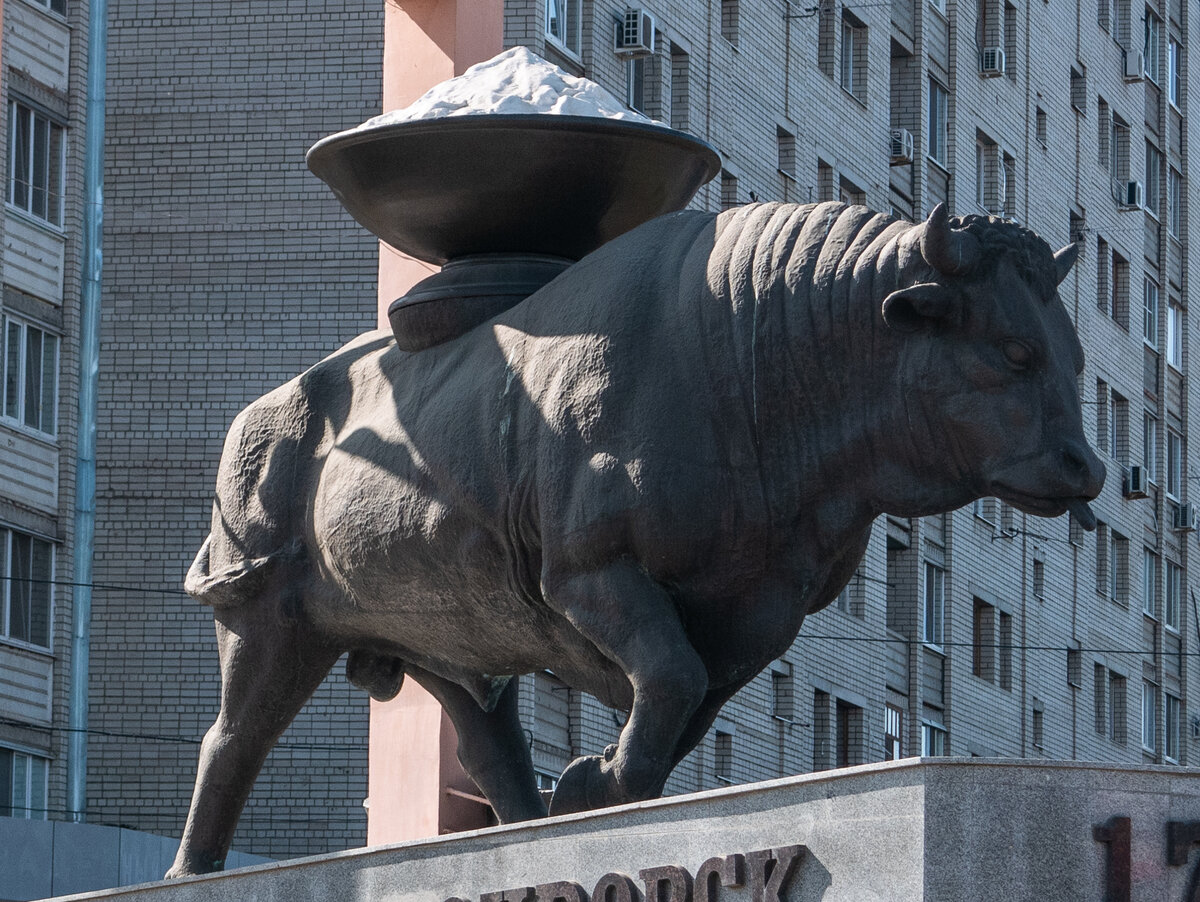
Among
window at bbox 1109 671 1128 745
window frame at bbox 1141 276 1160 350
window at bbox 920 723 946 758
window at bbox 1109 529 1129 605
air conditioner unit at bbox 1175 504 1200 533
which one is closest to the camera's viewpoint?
window at bbox 920 723 946 758

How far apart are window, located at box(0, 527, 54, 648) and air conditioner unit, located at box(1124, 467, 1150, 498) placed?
24195mm

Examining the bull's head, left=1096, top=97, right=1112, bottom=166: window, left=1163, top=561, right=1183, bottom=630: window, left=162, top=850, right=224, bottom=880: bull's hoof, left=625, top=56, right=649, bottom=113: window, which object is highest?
left=1096, top=97, right=1112, bottom=166: window

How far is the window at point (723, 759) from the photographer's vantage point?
40.9 m

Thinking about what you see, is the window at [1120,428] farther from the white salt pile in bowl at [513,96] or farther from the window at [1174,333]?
the white salt pile in bowl at [513,96]

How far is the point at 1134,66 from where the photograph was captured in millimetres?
58125

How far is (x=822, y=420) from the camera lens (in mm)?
8086

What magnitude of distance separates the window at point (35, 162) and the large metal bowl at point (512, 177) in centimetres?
2804

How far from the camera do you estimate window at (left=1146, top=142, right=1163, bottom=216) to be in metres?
59.0

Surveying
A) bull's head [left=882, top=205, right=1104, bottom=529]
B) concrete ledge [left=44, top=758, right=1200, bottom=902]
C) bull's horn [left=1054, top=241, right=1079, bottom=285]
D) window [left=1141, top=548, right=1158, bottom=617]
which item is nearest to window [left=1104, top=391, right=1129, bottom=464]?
window [left=1141, top=548, right=1158, bottom=617]

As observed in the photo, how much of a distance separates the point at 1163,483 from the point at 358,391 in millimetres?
49457

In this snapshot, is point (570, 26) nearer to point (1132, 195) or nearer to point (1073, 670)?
point (1073, 670)

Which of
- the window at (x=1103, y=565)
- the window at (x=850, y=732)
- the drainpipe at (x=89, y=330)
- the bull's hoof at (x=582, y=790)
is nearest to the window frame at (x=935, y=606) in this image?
the window at (x=850, y=732)

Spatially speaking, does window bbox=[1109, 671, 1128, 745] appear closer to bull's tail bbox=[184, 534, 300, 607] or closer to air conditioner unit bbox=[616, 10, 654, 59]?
air conditioner unit bbox=[616, 10, 654, 59]

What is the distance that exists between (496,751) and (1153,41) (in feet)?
172
